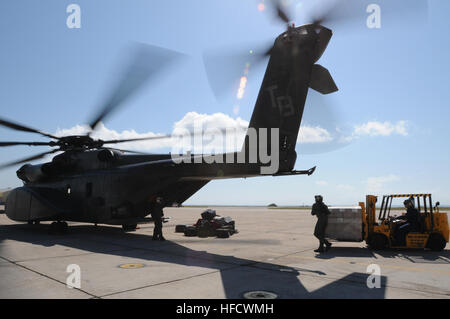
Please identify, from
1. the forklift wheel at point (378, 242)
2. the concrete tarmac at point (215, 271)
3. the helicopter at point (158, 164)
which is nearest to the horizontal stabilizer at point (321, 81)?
the helicopter at point (158, 164)

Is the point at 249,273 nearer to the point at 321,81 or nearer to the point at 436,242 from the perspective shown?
the point at 321,81

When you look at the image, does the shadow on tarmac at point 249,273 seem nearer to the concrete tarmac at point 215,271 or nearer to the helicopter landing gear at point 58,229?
the concrete tarmac at point 215,271

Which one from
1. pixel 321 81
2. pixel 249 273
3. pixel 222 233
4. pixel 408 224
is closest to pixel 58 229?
pixel 222 233

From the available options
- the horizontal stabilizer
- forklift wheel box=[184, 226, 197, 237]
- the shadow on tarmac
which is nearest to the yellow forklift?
the shadow on tarmac

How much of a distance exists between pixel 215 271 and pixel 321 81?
699 centimetres

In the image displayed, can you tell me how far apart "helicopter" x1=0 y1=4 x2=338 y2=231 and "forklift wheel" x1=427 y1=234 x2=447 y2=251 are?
4606 mm

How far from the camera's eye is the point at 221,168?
10.8m

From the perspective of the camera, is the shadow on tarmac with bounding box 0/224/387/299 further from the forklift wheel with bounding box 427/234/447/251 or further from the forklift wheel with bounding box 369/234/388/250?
the forklift wheel with bounding box 427/234/447/251

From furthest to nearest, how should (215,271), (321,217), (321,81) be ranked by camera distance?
Result: (321,81) < (321,217) < (215,271)

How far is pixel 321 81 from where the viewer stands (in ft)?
33.3
